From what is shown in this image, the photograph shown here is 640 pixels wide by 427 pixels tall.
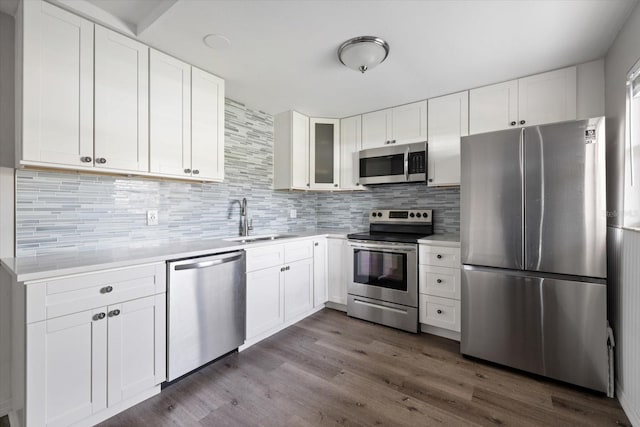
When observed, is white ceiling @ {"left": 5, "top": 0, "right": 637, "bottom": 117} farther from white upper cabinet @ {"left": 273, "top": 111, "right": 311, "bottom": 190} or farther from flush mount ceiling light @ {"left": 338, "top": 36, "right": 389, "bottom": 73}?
white upper cabinet @ {"left": 273, "top": 111, "right": 311, "bottom": 190}

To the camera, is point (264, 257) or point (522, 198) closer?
point (522, 198)

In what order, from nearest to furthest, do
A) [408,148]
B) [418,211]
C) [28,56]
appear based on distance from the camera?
1. [28,56]
2. [408,148]
3. [418,211]

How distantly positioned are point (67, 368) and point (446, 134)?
10.9ft

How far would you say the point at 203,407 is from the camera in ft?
5.51

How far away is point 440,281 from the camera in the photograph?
2.58m

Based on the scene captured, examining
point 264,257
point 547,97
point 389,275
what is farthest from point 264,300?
point 547,97

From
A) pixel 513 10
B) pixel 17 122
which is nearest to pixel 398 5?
pixel 513 10

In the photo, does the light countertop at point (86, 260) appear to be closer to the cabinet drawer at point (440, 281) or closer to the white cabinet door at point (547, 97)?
the cabinet drawer at point (440, 281)

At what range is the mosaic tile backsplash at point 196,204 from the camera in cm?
176

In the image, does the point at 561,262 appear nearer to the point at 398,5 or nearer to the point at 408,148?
the point at 408,148

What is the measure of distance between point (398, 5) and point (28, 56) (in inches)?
80.4

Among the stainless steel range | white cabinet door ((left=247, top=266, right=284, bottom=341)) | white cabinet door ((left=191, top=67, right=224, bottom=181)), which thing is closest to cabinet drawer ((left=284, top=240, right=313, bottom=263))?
white cabinet door ((left=247, top=266, right=284, bottom=341))

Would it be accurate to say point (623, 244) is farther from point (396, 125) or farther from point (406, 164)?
point (396, 125)

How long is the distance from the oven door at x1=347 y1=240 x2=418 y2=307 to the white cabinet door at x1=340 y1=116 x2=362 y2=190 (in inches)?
32.5
